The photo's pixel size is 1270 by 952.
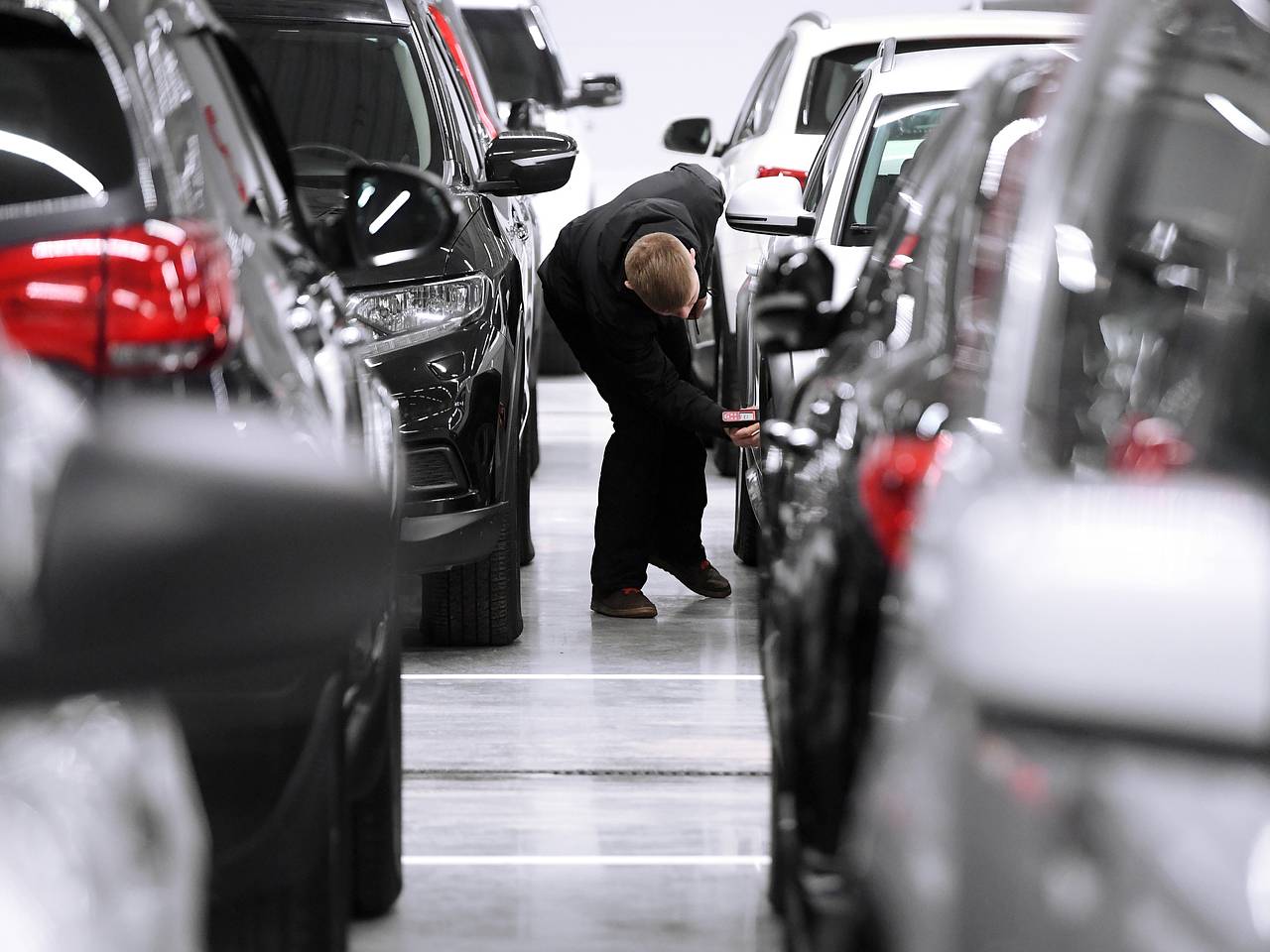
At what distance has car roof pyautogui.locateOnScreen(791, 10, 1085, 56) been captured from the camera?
873 centimetres

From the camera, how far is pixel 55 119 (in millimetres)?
2549

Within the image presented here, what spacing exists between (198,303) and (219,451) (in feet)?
3.65

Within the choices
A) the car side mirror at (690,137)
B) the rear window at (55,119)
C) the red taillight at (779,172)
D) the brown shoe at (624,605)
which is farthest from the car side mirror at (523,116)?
the rear window at (55,119)

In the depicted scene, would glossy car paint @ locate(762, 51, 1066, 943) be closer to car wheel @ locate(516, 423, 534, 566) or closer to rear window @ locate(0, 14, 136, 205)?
rear window @ locate(0, 14, 136, 205)

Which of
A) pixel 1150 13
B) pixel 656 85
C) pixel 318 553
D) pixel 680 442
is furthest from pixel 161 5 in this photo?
pixel 656 85

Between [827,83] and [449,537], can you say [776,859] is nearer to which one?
[449,537]

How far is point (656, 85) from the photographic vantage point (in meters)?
19.7

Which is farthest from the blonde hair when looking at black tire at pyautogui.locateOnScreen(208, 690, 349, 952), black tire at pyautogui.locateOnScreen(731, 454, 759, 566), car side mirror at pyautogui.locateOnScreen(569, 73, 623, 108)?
car side mirror at pyautogui.locateOnScreen(569, 73, 623, 108)

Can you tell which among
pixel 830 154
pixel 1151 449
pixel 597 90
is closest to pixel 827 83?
pixel 830 154

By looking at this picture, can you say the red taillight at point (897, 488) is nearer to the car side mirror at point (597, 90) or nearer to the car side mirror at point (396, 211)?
the car side mirror at point (396, 211)

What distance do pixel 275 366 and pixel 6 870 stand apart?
135 cm

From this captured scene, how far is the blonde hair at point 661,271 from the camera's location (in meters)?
6.71

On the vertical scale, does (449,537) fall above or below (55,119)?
below

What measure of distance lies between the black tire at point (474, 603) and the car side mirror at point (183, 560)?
16.1ft
